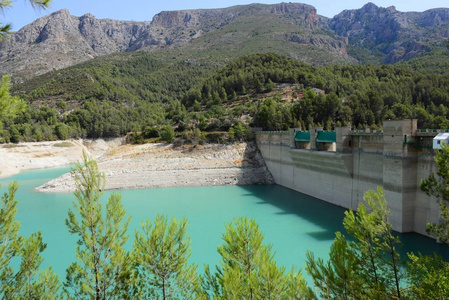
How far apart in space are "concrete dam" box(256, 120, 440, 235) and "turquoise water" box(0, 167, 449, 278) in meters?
1.11

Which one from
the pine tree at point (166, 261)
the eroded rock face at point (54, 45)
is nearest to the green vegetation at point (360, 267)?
the pine tree at point (166, 261)

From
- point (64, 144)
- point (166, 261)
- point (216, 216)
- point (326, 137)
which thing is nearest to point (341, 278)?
point (166, 261)

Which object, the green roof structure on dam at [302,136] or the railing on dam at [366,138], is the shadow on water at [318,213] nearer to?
the railing on dam at [366,138]

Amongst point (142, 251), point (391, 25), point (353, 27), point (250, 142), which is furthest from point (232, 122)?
point (353, 27)

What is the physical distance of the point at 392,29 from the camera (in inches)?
6053

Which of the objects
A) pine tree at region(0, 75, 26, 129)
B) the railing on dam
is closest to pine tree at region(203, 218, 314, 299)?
pine tree at region(0, 75, 26, 129)

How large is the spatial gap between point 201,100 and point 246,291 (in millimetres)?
62748

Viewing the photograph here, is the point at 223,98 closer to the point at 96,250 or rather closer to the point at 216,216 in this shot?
the point at 216,216

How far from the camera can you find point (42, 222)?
76.8 feet

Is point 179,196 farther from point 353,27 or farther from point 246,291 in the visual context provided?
point 353,27

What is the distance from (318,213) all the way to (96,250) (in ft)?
62.5

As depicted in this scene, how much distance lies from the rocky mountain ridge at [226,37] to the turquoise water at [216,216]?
83.0m

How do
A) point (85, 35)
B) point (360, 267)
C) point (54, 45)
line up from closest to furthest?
point (360, 267), point (54, 45), point (85, 35)

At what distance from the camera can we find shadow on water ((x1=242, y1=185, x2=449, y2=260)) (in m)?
16.2
